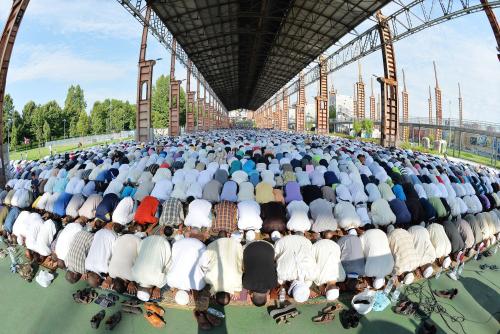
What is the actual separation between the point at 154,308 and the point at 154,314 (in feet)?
0.57

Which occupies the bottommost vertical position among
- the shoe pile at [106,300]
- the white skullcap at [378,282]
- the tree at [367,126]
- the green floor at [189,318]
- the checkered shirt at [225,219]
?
the green floor at [189,318]

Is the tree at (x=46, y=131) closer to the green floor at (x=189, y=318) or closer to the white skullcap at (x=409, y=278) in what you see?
the green floor at (x=189, y=318)

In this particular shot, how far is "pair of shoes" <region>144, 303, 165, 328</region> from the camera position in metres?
5.32

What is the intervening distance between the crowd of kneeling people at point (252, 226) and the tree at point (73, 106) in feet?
164

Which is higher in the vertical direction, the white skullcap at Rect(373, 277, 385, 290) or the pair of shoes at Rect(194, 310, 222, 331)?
the white skullcap at Rect(373, 277, 385, 290)

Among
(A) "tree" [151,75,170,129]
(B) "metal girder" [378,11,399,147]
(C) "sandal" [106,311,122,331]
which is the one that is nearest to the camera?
(C) "sandal" [106,311,122,331]

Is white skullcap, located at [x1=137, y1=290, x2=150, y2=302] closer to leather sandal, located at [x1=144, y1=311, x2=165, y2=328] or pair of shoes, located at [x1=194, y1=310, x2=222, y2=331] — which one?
leather sandal, located at [x1=144, y1=311, x2=165, y2=328]

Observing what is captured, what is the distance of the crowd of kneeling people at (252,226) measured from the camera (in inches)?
225

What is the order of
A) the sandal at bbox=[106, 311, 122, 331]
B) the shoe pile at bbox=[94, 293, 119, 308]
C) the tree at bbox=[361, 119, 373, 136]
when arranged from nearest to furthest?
the sandal at bbox=[106, 311, 122, 331] → the shoe pile at bbox=[94, 293, 119, 308] → the tree at bbox=[361, 119, 373, 136]

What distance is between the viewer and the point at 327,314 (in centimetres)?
557

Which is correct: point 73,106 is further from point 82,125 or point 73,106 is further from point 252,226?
point 252,226

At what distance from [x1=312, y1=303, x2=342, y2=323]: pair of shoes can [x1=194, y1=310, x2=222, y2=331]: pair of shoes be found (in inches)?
70.7

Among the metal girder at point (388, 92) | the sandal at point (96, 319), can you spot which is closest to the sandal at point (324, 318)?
the sandal at point (96, 319)

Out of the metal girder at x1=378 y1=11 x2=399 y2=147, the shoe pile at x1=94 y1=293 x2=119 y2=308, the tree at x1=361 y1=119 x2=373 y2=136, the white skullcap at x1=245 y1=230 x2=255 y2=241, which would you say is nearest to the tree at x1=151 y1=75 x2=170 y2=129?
the tree at x1=361 y1=119 x2=373 y2=136
